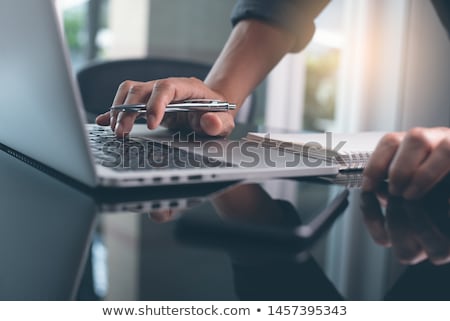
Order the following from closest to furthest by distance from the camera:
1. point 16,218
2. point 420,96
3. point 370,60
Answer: point 16,218
point 420,96
point 370,60

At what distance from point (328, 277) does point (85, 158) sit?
232mm

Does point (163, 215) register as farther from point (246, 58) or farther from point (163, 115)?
point (246, 58)

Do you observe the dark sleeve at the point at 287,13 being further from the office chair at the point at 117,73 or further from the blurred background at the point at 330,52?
the blurred background at the point at 330,52

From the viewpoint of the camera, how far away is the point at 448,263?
0.34 metres

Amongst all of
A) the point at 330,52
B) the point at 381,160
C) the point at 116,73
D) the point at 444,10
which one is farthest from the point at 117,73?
the point at 330,52

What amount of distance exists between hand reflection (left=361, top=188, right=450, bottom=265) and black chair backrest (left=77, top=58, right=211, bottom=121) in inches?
47.4

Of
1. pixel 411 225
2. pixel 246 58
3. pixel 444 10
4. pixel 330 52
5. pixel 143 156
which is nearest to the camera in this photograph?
pixel 411 225

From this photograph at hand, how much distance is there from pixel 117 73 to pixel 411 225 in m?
1.34

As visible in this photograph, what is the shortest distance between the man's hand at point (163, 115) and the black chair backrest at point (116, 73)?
727mm

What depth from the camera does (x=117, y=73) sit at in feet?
5.35

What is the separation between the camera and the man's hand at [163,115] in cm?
71

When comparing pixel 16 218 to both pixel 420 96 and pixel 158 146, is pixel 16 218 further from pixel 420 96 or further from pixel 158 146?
pixel 420 96
